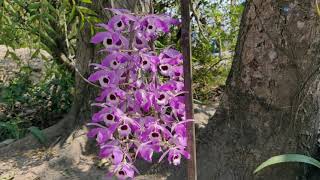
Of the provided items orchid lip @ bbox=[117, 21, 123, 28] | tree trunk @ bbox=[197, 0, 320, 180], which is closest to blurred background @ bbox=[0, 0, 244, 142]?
tree trunk @ bbox=[197, 0, 320, 180]

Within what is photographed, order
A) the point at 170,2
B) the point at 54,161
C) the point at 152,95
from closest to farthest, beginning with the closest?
the point at 152,95 → the point at 54,161 → the point at 170,2

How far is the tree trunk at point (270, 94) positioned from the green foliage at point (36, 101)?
6.11ft

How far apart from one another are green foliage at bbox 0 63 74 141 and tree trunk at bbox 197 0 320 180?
73.3 inches

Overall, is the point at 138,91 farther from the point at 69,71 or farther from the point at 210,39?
the point at 210,39

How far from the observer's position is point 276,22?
2.54 metres

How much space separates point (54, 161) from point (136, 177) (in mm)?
637

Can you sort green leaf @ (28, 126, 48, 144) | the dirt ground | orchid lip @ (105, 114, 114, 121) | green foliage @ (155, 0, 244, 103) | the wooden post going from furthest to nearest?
green foliage @ (155, 0, 244, 103)
green leaf @ (28, 126, 48, 144)
the dirt ground
orchid lip @ (105, 114, 114, 121)
the wooden post

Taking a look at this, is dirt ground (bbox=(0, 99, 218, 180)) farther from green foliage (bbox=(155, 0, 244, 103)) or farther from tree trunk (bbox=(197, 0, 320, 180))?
green foliage (bbox=(155, 0, 244, 103))

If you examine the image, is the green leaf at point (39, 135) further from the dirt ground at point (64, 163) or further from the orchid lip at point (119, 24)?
the orchid lip at point (119, 24)

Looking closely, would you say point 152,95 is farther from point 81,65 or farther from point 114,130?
point 81,65

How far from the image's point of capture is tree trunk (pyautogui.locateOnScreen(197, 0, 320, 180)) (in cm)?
254

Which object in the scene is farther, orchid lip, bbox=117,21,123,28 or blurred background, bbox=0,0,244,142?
blurred background, bbox=0,0,244,142

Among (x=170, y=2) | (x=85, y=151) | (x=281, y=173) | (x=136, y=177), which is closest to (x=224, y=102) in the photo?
(x=281, y=173)

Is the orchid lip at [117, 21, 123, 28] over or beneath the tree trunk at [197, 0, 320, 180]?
over
